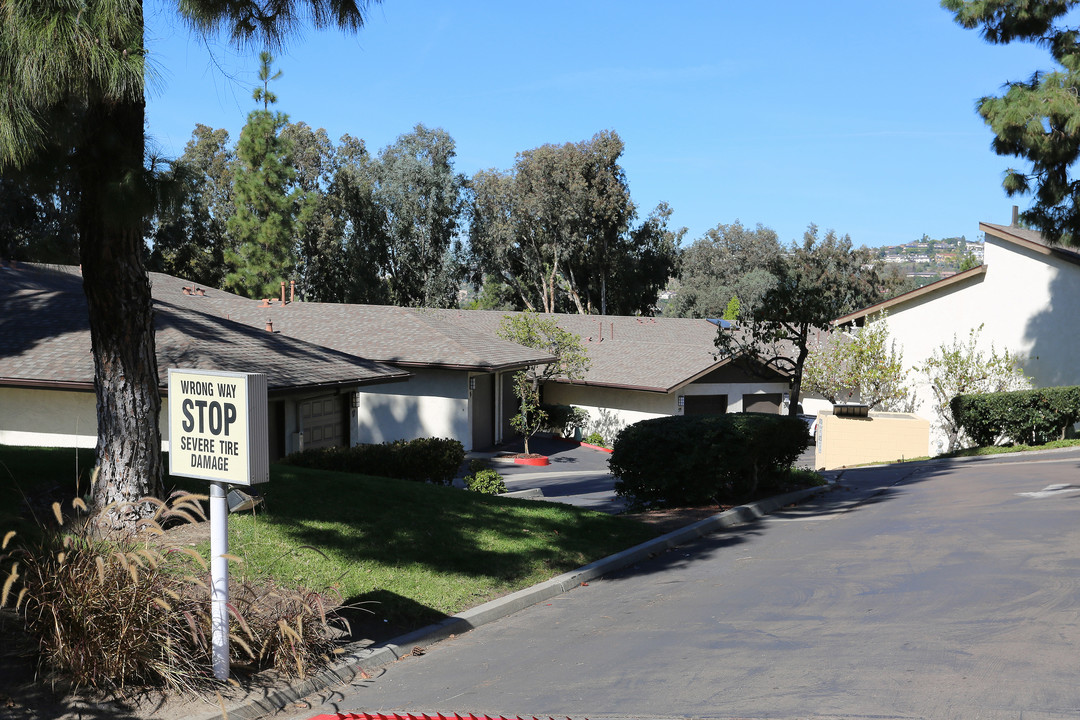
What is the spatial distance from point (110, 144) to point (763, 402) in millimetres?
33797

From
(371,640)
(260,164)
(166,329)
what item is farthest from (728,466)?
(260,164)

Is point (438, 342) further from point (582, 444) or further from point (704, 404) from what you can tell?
point (704, 404)

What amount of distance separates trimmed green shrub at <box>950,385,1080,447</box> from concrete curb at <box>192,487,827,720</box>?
16.7m

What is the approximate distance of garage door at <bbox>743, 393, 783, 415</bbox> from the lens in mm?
38531

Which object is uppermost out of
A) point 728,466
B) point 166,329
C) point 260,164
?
point 260,164

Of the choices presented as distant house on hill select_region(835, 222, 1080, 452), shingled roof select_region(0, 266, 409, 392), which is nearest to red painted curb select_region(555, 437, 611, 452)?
distant house on hill select_region(835, 222, 1080, 452)

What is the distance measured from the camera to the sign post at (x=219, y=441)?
20.2 feet

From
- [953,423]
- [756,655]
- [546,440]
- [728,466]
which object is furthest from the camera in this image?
[546,440]

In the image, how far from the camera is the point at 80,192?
28.0ft

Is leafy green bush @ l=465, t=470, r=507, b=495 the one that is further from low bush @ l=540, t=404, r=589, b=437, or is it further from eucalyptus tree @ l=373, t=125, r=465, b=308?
eucalyptus tree @ l=373, t=125, r=465, b=308

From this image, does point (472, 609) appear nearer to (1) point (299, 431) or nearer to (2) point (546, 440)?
Result: (1) point (299, 431)

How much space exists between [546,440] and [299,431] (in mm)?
17182

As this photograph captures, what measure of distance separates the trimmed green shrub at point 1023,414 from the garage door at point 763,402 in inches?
463

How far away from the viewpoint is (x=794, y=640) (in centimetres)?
711
